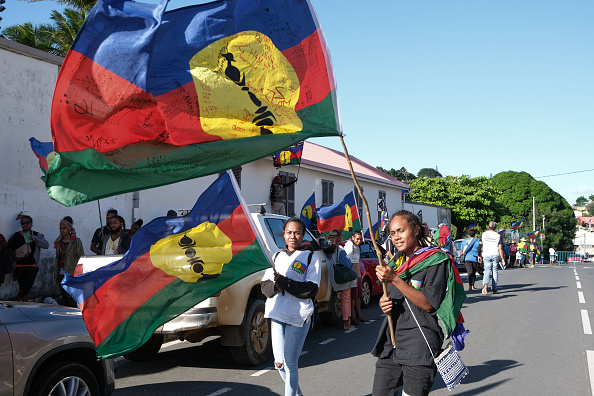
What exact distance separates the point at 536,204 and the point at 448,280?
8574cm

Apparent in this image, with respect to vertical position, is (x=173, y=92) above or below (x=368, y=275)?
above

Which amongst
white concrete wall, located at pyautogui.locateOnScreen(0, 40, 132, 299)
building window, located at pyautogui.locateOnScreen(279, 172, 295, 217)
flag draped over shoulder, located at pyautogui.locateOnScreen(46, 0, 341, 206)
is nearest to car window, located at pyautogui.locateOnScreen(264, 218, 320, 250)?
flag draped over shoulder, located at pyautogui.locateOnScreen(46, 0, 341, 206)

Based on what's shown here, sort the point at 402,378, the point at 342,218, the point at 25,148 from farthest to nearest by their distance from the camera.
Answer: the point at 342,218 → the point at 25,148 → the point at 402,378

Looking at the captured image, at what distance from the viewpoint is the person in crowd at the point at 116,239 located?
810 cm

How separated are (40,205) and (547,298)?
41.5 feet

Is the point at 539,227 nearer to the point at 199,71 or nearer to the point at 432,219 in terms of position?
the point at 432,219

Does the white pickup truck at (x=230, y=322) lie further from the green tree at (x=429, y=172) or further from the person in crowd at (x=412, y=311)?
the green tree at (x=429, y=172)

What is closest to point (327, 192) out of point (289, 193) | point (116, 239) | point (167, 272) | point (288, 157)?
→ point (289, 193)

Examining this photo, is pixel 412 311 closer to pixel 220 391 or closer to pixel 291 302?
pixel 291 302

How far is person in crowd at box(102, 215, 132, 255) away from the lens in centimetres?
810

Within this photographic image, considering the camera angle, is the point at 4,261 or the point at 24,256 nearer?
the point at 4,261

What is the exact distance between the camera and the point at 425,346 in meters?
3.54

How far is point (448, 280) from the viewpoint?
3549 mm

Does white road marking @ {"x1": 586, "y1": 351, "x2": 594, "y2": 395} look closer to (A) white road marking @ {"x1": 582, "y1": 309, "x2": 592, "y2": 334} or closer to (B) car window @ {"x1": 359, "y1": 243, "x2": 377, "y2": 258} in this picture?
(A) white road marking @ {"x1": 582, "y1": 309, "x2": 592, "y2": 334}
